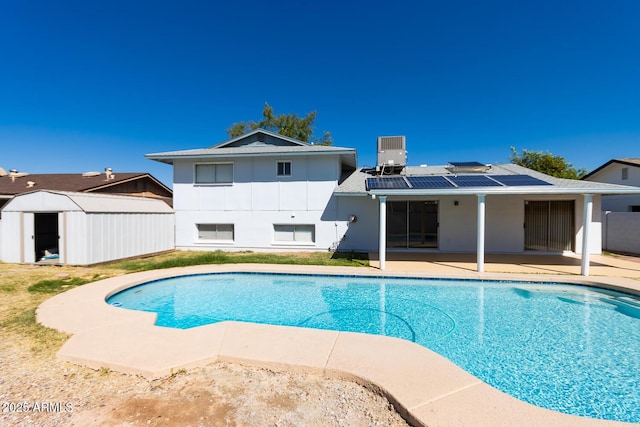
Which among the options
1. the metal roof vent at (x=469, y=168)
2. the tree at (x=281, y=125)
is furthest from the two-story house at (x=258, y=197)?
the tree at (x=281, y=125)

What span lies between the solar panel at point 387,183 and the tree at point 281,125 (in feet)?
85.3

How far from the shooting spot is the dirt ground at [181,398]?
3.06 metres

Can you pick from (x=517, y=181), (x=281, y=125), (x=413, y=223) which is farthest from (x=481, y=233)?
(x=281, y=125)

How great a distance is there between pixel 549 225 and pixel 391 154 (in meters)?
8.66

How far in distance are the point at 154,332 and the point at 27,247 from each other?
11.7 meters

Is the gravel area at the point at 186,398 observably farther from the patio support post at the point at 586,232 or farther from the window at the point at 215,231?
the window at the point at 215,231

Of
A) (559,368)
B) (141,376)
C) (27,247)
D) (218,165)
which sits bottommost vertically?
(559,368)

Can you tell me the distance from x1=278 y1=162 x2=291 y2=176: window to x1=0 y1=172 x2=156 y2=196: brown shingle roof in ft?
37.6

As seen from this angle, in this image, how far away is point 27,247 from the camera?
1206cm

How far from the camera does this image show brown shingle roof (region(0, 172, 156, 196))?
55.7 ft

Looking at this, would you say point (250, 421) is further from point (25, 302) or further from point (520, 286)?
point (520, 286)

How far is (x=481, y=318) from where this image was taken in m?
6.95

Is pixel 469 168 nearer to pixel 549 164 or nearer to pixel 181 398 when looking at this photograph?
pixel 181 398

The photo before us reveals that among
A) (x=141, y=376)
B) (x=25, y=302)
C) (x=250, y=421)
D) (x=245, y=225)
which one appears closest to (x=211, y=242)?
(x=245, y=225)
